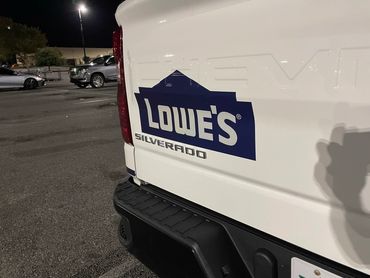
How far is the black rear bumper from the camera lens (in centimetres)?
143

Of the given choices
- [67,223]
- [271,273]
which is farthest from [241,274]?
[67,223]

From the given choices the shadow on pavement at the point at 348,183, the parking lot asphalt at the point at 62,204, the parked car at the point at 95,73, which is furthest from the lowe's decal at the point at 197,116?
the parked car at the point at 95,73

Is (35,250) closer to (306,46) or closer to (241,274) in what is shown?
(241,274)

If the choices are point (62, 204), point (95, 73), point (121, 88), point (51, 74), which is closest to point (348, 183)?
point (121, 88)

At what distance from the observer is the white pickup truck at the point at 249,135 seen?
1146 millimetres

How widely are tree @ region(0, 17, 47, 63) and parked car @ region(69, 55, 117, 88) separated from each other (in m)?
37.4

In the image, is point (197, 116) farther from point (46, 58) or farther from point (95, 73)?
point (46, 58)

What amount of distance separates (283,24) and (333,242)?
0.78 m

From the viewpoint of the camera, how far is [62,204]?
3896 mm

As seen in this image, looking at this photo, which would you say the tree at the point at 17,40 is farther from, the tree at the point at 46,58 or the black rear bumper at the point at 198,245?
the black rear bumper at the point at 198,245

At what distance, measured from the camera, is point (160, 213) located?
6.02 feet

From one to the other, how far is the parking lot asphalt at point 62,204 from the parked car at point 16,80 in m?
13.8

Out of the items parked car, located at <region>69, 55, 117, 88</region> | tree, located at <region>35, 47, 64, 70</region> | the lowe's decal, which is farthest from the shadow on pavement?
tree, located at <region>35, 47, 64, 70</region>

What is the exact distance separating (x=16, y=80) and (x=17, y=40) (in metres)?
37.1
